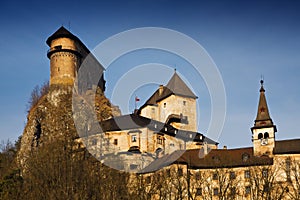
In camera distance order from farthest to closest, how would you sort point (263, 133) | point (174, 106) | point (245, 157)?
point (174, 106), point (263, 133), point (245, 157)

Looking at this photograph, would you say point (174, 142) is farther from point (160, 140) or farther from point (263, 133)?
point (263, 133)

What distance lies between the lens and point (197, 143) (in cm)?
9681

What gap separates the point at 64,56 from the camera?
98.4 metres

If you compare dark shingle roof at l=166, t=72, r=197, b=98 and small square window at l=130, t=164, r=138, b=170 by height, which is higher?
dark shingle roof at l=166, t=72, r=197, b=98

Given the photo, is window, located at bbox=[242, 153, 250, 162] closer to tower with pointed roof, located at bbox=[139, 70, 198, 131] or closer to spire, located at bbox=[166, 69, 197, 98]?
tower with pointed roof, located at bbox=[139, 70, 198, 131]

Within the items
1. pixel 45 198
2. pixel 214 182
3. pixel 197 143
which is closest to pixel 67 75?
pixel 197 143

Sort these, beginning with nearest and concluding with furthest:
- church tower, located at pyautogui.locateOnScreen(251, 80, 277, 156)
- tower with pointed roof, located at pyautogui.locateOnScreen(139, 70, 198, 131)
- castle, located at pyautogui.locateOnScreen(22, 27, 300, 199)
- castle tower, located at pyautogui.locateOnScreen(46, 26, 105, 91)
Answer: castle, located at pyautogui.locateOnScreen(22, 27, 300, 199)
church tower, located at pyautogui.locateOnScreen(251, 80, 277, 156)
castle tower, located at pyautogui.locateOnScreen(46, 26, 105, 91)
tower with pointed roof, located at pyautogui.locateOnScreen(139, 70, 198, 131)

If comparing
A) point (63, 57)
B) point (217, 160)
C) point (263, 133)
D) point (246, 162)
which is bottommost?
point (246, 162)

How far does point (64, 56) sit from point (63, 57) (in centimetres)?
28

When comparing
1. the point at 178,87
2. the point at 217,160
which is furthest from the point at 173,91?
the point at 217,160

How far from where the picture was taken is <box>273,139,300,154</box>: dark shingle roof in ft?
235

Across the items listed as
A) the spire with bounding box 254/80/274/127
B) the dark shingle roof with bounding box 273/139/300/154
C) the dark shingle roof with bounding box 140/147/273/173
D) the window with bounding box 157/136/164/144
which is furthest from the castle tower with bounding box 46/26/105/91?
the dark shingle roof with bounding box 273/139/300/154

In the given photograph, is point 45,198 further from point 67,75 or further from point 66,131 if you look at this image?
point 67,75

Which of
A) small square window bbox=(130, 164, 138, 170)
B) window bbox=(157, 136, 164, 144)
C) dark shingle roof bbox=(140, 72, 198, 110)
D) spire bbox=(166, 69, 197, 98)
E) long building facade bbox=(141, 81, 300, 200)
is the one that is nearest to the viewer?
long building facade bbox=(141, 81, 300, 200)
